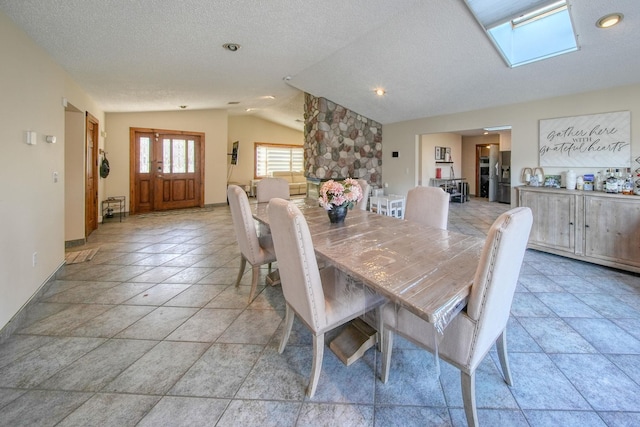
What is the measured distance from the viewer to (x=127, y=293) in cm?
279

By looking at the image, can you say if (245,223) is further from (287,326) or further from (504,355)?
(504,355)

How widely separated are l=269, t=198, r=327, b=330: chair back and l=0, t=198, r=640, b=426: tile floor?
0.44 metres

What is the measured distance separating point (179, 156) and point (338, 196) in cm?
660

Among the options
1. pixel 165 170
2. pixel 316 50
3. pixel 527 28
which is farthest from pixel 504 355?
pixel 165 170

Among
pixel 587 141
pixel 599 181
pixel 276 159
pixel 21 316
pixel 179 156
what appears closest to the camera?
pixel 21 316

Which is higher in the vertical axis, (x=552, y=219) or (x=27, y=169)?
(x=27, y=169)

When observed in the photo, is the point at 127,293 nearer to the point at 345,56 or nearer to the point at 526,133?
the point at 345,56

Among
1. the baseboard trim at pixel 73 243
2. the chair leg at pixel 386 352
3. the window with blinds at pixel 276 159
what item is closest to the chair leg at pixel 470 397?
the chair leg at pixel 386 352

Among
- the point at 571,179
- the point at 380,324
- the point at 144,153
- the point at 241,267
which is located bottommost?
the point at 380,324

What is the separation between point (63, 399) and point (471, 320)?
201cm

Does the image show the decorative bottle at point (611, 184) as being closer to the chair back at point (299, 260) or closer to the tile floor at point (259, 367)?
the tile floor at point (259, 367)

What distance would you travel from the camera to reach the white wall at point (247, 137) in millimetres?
10258

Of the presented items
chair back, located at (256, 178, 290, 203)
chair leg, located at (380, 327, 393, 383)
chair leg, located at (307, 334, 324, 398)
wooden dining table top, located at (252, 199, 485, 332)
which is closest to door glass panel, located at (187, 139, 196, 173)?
chair back, located at (256, 178, 290, 203)

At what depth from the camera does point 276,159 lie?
11359mm
